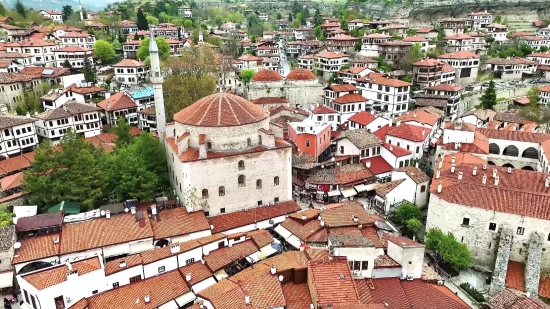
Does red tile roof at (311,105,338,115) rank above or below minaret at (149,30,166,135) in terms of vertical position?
below

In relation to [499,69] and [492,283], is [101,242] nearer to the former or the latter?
[492,283]

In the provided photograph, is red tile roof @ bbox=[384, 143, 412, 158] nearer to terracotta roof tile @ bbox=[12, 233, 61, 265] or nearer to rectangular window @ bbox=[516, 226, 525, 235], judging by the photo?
rectangular window @ bbox=[516, 226, 525, 235]

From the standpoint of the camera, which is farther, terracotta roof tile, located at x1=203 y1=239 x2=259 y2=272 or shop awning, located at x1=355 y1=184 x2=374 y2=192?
shop awning, located at x1=355 y1=184 x2=374 y2=192

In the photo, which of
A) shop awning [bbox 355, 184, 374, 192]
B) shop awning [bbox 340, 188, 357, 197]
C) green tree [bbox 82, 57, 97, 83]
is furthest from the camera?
green tree [bbox 82, 57, 97, 83]

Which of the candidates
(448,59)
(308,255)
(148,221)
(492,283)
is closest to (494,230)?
(492,283)

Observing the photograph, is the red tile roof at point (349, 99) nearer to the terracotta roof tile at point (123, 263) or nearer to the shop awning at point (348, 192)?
the shop awning at point (348, 192)

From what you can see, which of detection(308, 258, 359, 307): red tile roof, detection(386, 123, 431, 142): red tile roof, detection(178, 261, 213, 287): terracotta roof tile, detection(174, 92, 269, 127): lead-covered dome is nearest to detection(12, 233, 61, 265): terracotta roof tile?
detection(178, 261, 213, 287): terracotta roof tile

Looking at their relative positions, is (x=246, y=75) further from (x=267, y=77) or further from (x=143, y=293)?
(x=143, y=293)
